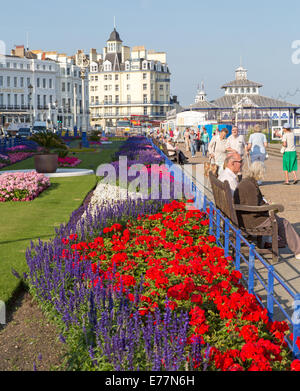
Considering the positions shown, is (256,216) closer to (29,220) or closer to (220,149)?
(29,220)

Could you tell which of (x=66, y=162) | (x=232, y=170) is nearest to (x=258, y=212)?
(x=232, y=170)

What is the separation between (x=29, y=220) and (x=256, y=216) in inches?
180

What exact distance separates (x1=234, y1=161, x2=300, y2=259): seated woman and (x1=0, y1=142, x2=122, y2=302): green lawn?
9.58 ft

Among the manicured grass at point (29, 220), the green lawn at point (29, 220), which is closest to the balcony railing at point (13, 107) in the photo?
the green lawn at point (29, 220)

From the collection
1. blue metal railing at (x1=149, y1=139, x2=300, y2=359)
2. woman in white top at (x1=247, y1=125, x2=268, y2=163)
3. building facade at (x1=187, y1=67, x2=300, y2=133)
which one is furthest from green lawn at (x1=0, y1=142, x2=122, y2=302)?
building facade at (x1=187, y1=67, x2=300, y2=133)

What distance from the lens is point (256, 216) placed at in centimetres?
794

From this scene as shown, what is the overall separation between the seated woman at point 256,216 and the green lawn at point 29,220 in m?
2.92

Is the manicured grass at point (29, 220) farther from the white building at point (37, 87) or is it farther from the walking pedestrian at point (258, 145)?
the white building at point (37, 87)

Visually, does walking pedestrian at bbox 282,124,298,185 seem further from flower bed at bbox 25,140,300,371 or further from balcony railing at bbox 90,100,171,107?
balcony railing at bbox 90,100,171,107

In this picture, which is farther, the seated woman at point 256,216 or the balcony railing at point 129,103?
the balcony railing at point 129,103

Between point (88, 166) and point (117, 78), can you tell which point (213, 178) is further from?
point (117, 78)

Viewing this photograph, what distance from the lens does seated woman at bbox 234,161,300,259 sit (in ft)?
25.0

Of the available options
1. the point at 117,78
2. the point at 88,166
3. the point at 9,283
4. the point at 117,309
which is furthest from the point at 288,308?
the point at 117,78

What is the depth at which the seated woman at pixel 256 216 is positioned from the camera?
763cm
